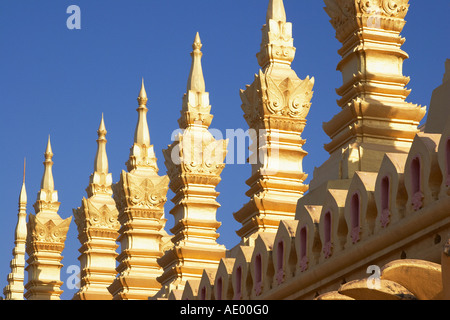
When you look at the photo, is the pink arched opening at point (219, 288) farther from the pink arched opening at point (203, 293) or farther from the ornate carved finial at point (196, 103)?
the ornate carved finial at point (196, 103)

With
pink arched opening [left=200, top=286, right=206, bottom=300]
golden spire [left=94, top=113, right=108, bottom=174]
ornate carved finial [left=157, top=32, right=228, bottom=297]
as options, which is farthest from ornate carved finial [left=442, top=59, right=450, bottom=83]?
golden spire [left=94, top=113, right=108, bottom=174]

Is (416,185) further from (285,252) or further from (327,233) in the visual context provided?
(285,252)

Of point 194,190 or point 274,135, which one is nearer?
point 274,135

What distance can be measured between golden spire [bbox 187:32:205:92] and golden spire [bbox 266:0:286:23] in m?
5.41

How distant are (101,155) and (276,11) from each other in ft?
54.1

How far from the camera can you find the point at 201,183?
2878cm

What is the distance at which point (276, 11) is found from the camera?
24.6m

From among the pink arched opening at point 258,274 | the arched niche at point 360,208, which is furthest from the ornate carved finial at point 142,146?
the arched niche at point 360,208

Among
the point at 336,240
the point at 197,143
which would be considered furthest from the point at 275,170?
the point at 336,240

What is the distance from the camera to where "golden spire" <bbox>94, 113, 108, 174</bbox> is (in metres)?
39.2

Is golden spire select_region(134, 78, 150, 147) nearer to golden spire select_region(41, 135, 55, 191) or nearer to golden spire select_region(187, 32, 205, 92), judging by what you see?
golden spire select_region(187, 32, 205, 92)

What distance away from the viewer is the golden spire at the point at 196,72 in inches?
1163

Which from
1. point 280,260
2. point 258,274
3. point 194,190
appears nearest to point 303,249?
point 280,260

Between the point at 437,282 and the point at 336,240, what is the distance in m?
3.41
